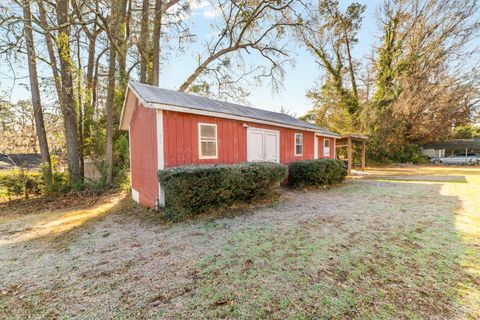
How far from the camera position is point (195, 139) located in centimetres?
654

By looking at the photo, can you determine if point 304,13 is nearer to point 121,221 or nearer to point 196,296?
point 121,221

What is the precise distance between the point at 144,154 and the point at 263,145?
4658 millimetres

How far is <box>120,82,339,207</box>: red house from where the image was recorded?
5871 mm

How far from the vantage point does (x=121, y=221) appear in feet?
18.3

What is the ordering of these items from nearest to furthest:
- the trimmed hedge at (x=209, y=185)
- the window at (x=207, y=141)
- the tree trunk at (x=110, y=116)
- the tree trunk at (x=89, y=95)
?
the trimmed hedge at (x=209, y=185), the window at (x=207, y=141), the tree trunk at (x=110, y=116), the tree trunk at (x=89, y=95)

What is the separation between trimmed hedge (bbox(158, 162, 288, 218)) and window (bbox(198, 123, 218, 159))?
1098mm

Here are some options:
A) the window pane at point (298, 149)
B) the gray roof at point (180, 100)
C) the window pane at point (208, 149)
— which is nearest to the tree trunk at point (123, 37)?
the gray roof at point (180, 100)

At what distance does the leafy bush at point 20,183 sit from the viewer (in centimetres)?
847

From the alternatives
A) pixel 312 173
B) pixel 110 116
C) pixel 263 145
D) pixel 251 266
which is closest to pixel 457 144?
pixel 312 173

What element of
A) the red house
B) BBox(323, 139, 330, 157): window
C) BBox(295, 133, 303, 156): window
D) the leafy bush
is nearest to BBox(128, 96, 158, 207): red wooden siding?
the red house

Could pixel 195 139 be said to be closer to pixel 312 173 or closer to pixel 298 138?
pixel 312 173

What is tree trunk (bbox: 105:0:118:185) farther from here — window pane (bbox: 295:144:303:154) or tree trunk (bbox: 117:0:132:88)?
window pane (bbox: 295:144:303:154)

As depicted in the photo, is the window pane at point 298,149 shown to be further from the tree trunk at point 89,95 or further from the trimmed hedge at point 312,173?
the tree trunk at point 89,95

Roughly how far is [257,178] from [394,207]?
4036 mm
